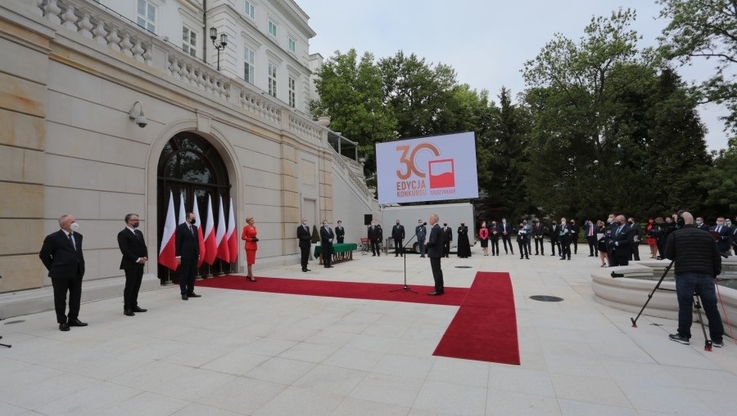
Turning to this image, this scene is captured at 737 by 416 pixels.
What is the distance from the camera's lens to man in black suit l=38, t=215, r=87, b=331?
5.45 meters

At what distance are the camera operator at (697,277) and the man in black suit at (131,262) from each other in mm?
8366

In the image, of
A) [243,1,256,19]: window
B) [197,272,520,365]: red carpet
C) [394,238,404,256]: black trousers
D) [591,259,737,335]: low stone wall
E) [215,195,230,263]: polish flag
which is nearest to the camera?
[197,272,520,365]: red carpet

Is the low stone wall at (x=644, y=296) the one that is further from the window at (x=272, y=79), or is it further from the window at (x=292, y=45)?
the window at (x=292, y=45)

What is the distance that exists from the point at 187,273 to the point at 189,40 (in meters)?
17.4

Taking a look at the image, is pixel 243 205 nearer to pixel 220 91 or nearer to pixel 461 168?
pixel 220 91

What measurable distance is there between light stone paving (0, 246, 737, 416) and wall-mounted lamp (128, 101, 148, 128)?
4.41 meters

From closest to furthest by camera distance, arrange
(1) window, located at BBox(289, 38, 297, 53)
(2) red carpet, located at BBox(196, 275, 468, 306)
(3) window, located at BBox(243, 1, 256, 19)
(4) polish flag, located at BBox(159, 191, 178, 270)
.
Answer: (2) red carpet, located at BBox(196, 275, 468, 306), (4) polish flag, located at BBox(159, 191, 178, 270), (3) window, located at BBox(243, 1, 256, 19), (1) window, located at BBox(289, 38, 297, 53)

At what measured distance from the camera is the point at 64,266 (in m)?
5.51

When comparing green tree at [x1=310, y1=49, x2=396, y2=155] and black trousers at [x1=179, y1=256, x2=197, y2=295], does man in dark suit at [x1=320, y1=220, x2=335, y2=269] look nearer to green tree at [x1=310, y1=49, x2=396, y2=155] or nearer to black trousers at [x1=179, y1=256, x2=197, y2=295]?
black trousers at [x1=179, y1=256, x2=197, y2=295]

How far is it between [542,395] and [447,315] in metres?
3.01

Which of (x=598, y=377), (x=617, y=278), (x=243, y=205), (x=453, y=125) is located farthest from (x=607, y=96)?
(x=598, y=377)

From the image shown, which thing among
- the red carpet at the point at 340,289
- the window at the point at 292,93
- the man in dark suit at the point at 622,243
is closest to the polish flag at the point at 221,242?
the red carpet at the point at 340,289

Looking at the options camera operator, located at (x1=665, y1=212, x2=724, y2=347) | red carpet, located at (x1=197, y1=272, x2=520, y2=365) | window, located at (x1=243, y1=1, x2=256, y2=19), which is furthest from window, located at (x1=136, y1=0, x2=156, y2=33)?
camera operator, located at (x1=665, y1=212, x2=724, y2=347)

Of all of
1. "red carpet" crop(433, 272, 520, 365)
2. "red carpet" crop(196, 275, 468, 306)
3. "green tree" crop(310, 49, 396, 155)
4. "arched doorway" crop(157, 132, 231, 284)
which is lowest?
"red carpet" crop(433, 272, 520, 365)
